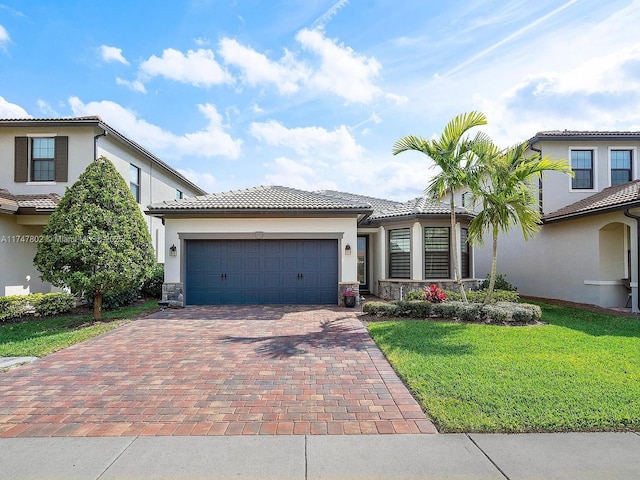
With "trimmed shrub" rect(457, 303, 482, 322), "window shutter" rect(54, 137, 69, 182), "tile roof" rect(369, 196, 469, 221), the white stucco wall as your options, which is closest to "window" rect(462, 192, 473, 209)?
"tile roof" rect(369, 196, 469, 221)

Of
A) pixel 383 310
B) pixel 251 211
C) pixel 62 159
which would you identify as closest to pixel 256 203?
pixel 251 211

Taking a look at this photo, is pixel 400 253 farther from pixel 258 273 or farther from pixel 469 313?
pixel 258 273

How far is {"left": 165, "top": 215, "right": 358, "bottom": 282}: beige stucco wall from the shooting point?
11.9 meters

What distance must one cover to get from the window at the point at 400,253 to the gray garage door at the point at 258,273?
2.74m

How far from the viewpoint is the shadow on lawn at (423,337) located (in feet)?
21.0

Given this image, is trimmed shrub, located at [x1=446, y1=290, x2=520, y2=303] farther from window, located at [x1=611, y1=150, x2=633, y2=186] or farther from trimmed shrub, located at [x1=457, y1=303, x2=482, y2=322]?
window, located at [x1=611, y1=150, x2=633, y2=186]

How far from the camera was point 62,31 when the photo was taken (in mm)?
9930

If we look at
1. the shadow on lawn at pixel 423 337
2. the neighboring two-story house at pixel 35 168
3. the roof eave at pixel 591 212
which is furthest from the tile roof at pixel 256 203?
the roof eave at pixel 591 212

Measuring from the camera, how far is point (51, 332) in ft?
26.8

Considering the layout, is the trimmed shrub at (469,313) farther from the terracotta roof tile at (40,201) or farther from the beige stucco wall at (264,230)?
the terracotta roof tile at (40,201)

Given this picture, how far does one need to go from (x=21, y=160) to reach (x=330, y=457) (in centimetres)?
1484

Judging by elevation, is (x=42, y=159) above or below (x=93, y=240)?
above

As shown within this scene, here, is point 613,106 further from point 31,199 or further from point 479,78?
point 31,199

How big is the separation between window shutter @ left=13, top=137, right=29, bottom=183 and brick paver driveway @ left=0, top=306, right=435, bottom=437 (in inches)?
329
